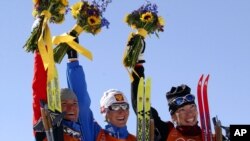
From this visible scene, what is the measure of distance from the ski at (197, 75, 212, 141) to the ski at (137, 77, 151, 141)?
997 millimetres

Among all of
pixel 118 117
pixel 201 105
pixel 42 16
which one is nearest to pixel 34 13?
pixel 42 16

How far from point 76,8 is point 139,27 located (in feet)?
4.25

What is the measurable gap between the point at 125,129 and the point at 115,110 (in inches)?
14.5

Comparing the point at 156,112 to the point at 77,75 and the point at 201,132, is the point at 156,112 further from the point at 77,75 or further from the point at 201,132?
the point at 77,75

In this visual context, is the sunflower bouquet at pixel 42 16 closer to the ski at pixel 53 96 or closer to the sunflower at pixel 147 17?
the ski at pixel 53 96

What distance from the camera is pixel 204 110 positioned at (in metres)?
11.2

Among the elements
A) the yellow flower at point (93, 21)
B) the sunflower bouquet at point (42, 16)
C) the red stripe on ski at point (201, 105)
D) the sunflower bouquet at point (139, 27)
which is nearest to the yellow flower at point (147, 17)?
the sunflower bouquet at point (139, 27)

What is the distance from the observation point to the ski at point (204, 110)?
10.6m

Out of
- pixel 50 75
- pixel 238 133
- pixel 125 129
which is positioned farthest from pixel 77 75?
pixel 238 133

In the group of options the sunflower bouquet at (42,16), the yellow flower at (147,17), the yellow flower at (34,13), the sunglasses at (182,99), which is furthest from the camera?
the yellow flower at (147,17)

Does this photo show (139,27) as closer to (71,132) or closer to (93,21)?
(93,21)

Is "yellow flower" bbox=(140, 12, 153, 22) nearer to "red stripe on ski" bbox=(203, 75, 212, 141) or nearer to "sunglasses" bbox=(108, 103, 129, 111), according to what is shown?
"red stripe on ski" bbox=(203, 75, 212, 141)

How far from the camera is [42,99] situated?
9461mm

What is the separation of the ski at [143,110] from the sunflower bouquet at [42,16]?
185 cm
